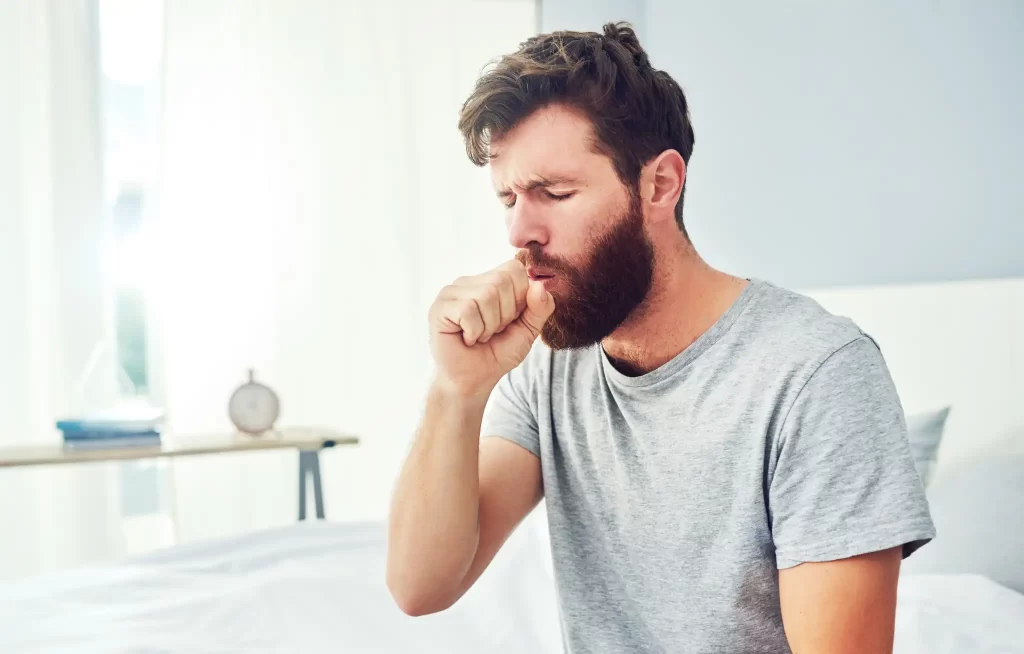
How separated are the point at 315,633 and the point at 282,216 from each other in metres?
1.98

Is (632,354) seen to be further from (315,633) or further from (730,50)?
(730,50)

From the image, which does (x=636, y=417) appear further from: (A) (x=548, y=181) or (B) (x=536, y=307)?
(A) (x=548, y=181)

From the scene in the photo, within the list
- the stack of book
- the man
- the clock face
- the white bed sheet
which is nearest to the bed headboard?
the man

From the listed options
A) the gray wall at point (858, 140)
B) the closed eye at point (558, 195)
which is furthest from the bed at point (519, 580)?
the closed eye at point (558, 195)

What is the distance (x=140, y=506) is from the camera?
9.30 feet

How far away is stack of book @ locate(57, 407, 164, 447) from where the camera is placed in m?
2.27

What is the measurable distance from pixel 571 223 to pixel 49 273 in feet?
7.36

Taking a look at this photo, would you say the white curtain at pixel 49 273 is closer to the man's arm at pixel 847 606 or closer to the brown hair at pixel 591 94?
the brown hair at pixel 591 94

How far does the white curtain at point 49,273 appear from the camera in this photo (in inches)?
99.8

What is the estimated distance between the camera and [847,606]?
744mm

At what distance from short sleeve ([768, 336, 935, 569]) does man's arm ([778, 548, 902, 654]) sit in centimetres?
2

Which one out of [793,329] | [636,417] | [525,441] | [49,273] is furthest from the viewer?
[49,273]

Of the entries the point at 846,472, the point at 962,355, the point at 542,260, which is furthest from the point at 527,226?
the point at 962,355

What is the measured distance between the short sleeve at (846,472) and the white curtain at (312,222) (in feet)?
7.64
